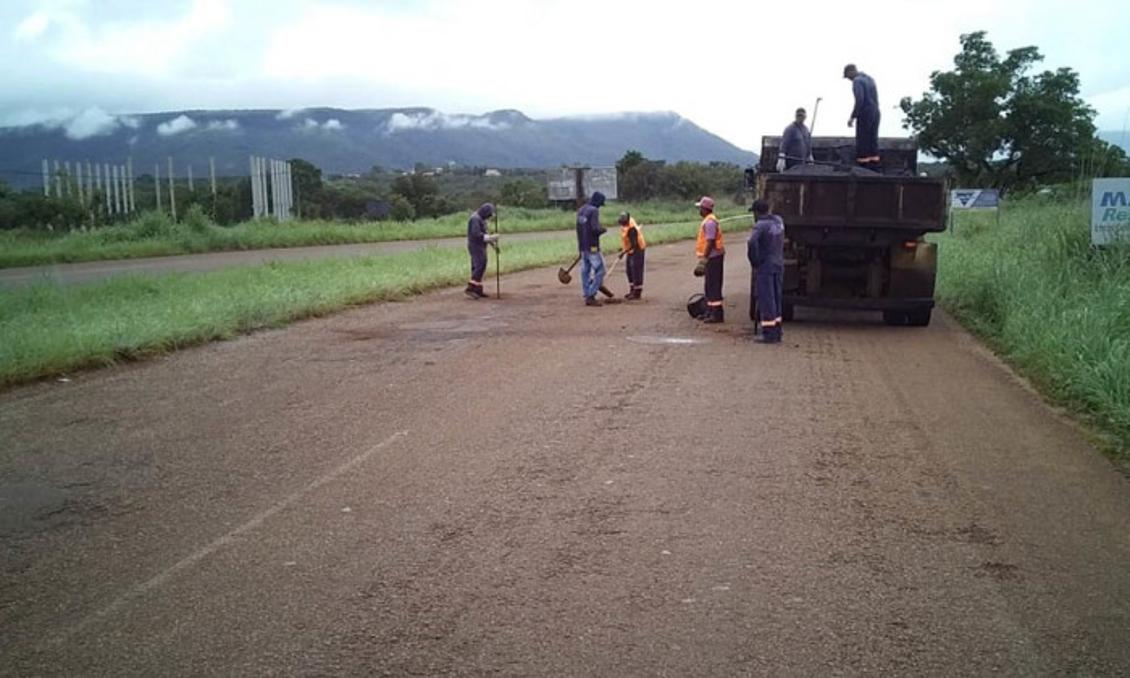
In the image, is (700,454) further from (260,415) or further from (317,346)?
(317,346)

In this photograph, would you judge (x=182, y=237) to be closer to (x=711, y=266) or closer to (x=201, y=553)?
(x=711, y=266)

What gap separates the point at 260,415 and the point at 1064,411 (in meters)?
6.53

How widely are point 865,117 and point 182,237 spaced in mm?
26040

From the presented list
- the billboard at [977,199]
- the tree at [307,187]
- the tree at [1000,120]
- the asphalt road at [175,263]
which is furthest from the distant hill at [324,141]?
the billboard at [977,199]

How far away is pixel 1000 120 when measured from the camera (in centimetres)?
4312

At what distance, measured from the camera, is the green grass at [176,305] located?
10775 millimetres

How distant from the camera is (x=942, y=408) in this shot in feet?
28.1

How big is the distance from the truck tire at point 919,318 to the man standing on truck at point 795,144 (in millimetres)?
2611

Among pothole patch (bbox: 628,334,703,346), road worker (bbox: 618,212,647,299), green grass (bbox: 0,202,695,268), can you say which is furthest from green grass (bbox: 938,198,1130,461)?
green grass (bbox: 0,202,695,268)

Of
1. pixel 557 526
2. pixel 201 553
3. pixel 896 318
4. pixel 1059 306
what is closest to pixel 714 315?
pixel 896 318

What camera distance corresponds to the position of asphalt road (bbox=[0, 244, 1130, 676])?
4074 millimetres

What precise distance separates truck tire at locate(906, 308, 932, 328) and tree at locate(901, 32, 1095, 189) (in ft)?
105

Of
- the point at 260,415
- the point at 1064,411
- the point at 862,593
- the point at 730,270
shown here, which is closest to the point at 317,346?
the point at 260,415

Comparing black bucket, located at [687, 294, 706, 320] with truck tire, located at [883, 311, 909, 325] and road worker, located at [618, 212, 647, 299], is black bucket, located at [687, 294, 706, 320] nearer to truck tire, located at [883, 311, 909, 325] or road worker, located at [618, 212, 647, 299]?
truck tire, located at [883, 311, 909, 325]
